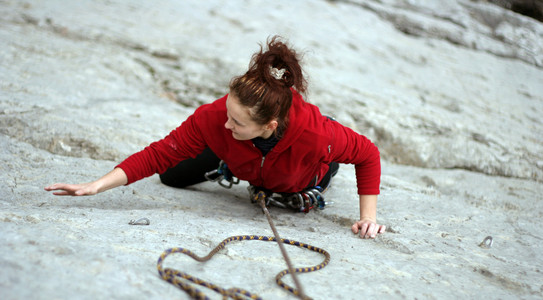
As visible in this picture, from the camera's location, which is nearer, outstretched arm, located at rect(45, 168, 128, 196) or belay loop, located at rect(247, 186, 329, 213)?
outstretched arm, located at rect(45, 168, 128, 196)

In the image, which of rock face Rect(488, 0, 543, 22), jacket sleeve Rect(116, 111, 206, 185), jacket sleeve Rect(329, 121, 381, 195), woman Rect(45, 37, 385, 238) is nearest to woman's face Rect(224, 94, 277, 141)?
woman Rect(45, 37, 385, 238)

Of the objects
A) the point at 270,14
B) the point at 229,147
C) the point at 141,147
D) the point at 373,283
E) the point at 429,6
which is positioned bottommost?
the point at 141,147

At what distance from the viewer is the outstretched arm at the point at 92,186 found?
1.89 metres

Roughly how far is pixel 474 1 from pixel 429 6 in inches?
40.9

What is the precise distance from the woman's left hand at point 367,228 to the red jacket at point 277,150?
18 centimetres

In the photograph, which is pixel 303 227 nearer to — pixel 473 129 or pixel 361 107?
pixel 361 107

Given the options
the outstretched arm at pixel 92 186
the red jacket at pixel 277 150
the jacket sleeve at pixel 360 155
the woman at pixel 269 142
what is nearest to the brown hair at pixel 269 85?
the woman at pixel 269 142

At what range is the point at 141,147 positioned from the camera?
317 cm

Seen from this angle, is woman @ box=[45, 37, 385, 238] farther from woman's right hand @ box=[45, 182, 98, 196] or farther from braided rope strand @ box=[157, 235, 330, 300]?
braided rope strand @ box=[157, 235, 330, 300]

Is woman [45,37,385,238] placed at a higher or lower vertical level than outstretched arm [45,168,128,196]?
higher

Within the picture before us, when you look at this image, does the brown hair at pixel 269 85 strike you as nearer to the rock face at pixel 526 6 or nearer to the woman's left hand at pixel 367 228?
the woman's left hand at pixel 367 228

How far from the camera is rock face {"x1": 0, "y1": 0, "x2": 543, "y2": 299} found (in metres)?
1.60

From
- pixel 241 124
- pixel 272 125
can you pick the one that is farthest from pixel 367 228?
pixel 241 124

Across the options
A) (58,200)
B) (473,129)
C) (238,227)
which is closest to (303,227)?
(238,227)
